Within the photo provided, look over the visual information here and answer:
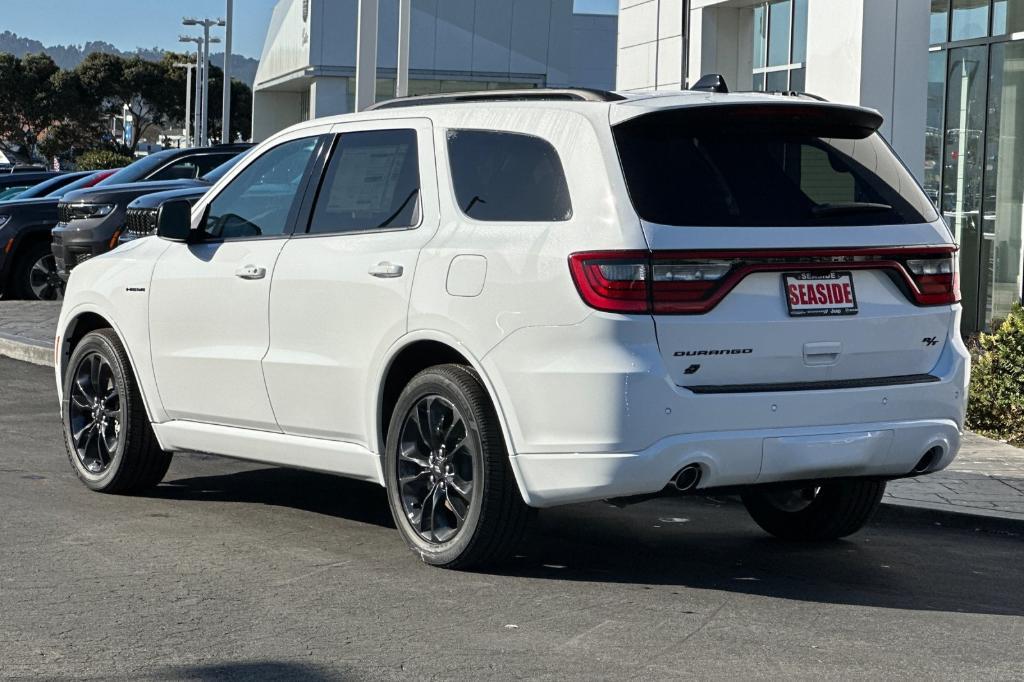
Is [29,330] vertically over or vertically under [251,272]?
under

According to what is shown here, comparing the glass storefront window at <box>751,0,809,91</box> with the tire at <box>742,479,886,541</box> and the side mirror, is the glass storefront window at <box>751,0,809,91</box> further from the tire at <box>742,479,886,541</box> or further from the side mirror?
the side mirror

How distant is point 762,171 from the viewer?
5.85m

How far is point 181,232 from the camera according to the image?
727 centimetres

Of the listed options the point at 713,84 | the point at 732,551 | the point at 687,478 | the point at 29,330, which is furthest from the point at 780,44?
the point at 687,478

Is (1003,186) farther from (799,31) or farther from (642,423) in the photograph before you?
(642,423)

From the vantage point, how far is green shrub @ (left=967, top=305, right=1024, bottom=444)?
10109 millimetres

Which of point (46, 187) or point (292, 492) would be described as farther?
point (46, 187)

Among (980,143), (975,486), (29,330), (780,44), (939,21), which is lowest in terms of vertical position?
(975,486)

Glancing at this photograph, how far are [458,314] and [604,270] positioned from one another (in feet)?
2.23

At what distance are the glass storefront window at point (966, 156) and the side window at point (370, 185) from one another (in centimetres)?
1018

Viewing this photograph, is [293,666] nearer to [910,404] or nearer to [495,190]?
[495,190]

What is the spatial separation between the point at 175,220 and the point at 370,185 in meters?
1.16

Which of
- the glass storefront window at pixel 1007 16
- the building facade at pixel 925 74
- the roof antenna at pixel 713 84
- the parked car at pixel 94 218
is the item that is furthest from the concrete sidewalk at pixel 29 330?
the glass storefront window at pixel 1007 16

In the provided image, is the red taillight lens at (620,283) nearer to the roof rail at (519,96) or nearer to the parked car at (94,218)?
the roof rail at (519,96)
